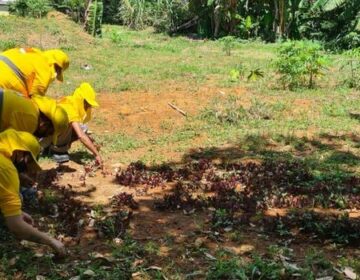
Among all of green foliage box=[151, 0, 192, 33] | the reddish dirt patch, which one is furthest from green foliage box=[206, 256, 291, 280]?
green foliage box=[151, 0, 192, 33]

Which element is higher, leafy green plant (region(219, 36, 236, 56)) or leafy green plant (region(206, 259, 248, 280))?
leafy green plant (region(219, 36, 236, 56))

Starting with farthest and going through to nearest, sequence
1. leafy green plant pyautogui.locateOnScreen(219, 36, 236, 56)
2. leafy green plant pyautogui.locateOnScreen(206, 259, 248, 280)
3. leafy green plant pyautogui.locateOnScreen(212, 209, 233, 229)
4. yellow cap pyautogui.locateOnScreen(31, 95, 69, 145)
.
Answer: leafy green plant pyautogui.locateOnScreen(219, 36, 236, 56) → yellow cap pyautogui.locateOnScreen(31, 95, 69, 145) → leafy green plant pyautogui.locateOnScreen(212, 209, 233, 229) → leafy green plant pyautogui.locateOnScreen(206, 259, 248, 280)

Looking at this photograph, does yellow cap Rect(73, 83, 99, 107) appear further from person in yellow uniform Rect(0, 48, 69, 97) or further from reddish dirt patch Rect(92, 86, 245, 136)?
reddish dirt patch Rect(92, 86, 245, 136)

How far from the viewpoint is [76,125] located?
693cm

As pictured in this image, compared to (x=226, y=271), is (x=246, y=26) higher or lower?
higher

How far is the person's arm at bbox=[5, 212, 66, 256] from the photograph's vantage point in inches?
154

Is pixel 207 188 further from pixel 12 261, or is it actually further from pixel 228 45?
pixel 228 45

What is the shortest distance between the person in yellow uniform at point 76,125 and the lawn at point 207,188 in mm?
209

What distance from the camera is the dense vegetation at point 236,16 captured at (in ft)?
73.0

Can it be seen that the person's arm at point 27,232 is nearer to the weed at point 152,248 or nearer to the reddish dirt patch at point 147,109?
the weed at point 152,248

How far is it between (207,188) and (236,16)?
1887 centimetres

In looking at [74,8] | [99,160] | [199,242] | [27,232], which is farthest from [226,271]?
[74,8]

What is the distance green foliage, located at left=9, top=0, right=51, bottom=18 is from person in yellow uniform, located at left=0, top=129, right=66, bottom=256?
63.7 feet

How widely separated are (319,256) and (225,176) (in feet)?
7.58
